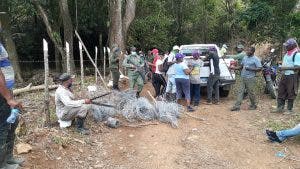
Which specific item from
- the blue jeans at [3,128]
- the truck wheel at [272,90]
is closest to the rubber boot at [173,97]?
the truck wheel at [272,90]

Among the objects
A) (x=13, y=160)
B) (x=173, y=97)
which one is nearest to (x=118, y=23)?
(x=173, y=97)

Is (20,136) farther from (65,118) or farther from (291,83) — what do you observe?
(291,83)

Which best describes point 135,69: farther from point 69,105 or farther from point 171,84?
point 69,105

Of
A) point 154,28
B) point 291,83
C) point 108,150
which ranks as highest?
point 154,28

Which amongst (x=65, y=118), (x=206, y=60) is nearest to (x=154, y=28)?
(x=206, y=60)

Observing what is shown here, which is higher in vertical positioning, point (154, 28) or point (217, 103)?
point (154, 28)

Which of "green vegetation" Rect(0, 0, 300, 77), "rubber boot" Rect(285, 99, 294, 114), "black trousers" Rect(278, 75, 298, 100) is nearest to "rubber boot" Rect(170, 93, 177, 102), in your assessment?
"black trousers" Rect(278, 75, 298, 100)

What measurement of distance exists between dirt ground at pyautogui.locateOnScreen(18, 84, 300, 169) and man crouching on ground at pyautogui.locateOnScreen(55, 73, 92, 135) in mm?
230

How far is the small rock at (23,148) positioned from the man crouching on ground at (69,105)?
149 centimetres

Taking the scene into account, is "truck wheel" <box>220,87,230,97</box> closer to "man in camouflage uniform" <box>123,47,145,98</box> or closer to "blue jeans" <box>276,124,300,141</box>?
"man in camouflage uniform" <box>123,47,145,98</box>

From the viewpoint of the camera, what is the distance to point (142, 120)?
33.5 feet

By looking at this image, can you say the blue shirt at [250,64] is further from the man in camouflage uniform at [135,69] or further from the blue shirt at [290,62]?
the man in camouflage uniform at [135,69]

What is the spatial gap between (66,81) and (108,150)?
5.08 ft

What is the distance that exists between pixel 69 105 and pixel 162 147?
1955 mm
